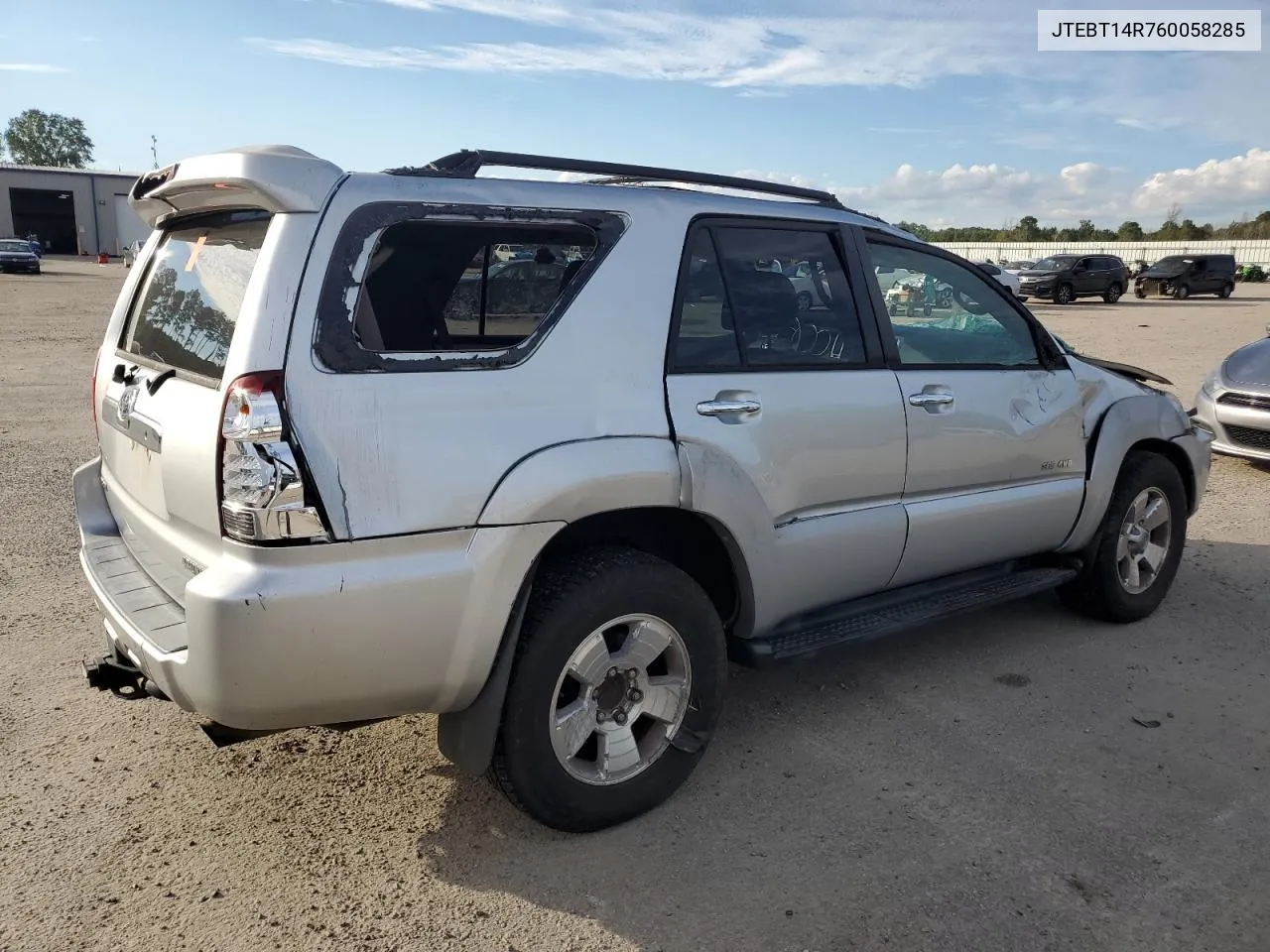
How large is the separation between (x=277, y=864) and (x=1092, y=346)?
19.3 m

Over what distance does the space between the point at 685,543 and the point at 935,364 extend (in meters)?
1.29

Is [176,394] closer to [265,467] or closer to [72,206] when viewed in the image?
[265,467]

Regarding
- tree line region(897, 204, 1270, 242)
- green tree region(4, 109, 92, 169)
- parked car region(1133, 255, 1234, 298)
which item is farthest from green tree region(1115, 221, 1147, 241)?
green tree region(4, 109, 92, 169)

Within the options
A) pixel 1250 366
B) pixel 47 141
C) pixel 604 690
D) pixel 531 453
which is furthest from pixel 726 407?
pixel 47 141

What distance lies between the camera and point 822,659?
433 cm

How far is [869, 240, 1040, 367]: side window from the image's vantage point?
3.78 metres

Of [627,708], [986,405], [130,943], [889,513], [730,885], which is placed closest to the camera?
[130,943]

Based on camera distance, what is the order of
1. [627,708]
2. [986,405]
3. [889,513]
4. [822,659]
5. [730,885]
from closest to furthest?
[730,885]
[627,708]
[889,513]
[986,405]
[822,659]

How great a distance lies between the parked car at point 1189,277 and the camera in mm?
36188

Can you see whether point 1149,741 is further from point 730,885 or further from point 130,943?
point 130,943

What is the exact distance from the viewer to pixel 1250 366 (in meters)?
8.24

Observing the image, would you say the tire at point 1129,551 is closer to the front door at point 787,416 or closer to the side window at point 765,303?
the front door at point 787,416

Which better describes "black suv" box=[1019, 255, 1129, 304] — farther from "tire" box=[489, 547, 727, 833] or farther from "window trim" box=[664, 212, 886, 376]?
"tire" box=[489, 547, 727, 833]

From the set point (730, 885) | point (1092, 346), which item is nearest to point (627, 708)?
point (730, 885)
